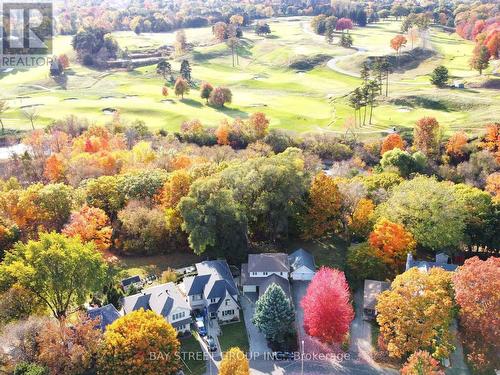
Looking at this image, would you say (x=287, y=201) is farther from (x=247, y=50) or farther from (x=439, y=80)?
(x=247, y=50)

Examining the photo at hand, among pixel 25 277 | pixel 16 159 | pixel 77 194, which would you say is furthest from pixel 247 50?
pixel 25 277

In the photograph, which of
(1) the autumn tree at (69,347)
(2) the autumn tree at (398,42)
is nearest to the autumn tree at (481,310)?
(1) the autumn tree at (69,347)

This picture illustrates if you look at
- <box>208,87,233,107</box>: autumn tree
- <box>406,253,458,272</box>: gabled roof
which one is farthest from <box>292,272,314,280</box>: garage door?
<box>208,87,233,107</box>: autumn tree

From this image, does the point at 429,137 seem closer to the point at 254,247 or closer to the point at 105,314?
the point at 254,247

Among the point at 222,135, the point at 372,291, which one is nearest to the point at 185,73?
the point at 222,135

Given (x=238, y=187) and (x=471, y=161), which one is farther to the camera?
(x=471, y=161)

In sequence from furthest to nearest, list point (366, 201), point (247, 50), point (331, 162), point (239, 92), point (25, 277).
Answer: point (247, 50) → point (239, 92) → point (331, 162) → point (366, 201) → point (25, 277)

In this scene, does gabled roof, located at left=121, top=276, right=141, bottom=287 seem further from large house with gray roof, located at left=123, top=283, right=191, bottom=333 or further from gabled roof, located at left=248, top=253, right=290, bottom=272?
gabled roof, located at left=248, top=253, right=290, bottom=272
